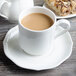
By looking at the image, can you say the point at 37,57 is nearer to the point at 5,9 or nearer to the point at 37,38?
the point at 37,38

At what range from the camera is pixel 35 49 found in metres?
0.69

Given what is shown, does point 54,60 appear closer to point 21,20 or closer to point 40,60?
point 40,60

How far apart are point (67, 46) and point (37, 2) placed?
1.02 ft

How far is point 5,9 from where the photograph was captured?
2.77 feet

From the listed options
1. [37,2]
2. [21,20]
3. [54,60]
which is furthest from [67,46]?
[37,2]

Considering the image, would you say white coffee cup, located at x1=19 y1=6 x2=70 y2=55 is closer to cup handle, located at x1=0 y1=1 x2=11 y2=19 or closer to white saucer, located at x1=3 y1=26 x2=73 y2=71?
white saucer, located at x1=3 y1=26 x2=73 y2=71

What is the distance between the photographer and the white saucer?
67 centimetres

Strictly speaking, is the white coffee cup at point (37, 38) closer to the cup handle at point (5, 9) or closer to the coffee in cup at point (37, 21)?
the coffee in cup at point (37, 21)

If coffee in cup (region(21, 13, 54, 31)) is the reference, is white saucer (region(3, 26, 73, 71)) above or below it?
below

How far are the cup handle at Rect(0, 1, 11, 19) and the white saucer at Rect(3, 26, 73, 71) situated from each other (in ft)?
0.32

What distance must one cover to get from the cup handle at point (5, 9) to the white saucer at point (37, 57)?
10 cm

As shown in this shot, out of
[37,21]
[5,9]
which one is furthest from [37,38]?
[5,9]

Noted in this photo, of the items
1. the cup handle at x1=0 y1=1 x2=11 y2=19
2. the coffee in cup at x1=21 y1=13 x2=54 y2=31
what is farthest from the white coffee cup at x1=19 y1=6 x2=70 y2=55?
the cup handle at x1=0 y1=1 x2=11 y2=19

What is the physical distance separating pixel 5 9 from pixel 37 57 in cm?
26
